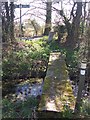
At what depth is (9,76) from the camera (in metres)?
5.51

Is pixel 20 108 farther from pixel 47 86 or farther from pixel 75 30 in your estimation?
pixel 75 30

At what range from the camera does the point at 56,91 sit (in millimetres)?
4062

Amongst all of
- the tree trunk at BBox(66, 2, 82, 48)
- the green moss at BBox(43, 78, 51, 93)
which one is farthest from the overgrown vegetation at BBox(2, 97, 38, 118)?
the tree trunk at BBox(66, 2, 82, 48)

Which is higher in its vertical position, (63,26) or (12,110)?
(63,26)

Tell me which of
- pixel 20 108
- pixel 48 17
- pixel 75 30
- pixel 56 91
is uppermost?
pixel 48 17

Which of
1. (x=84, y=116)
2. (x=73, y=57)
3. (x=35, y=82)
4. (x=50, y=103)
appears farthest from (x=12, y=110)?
(x=73, y=57)

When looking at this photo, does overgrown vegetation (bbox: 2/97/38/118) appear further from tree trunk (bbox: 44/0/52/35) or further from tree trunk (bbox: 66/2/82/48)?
tree trunk (bbox: 44/0/52/35)

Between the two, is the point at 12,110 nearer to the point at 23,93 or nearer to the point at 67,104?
the point at 67,104

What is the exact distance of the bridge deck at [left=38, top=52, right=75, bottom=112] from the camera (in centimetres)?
358

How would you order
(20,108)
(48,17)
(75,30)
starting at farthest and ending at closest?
(48,17) → (75,30) → (20,108)

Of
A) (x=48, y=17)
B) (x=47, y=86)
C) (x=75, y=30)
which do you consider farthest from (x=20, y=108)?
(x=48, y=17)

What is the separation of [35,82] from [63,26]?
3.36 metres

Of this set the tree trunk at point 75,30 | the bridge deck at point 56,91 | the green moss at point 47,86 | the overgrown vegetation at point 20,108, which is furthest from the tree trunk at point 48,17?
the overgrown vegetation at point 20,108

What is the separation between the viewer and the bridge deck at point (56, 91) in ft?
11.7
